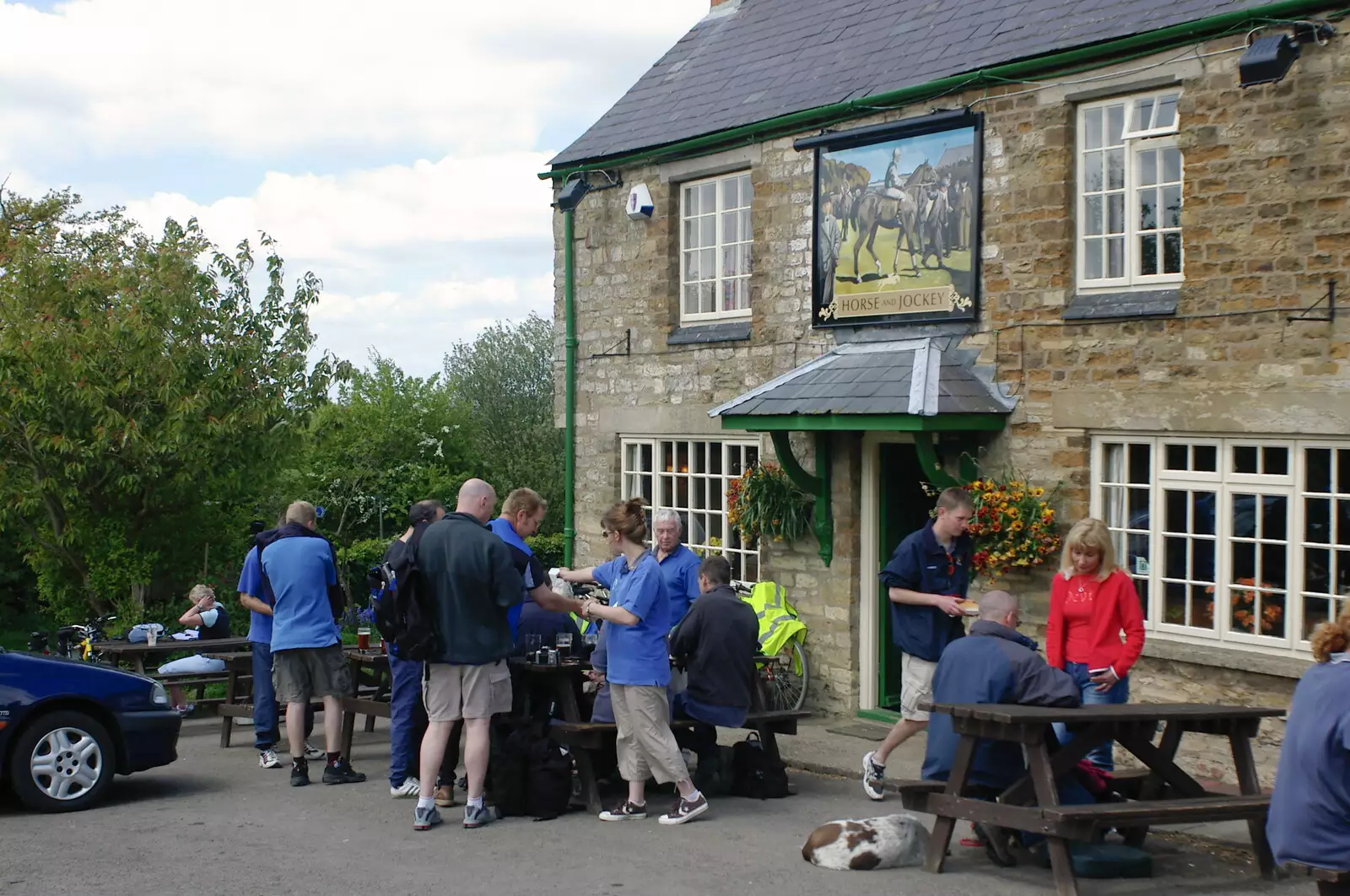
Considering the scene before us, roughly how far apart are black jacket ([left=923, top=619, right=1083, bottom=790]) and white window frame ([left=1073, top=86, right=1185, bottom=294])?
3.57 metres

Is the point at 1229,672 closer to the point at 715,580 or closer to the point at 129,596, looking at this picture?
the point at 715,580

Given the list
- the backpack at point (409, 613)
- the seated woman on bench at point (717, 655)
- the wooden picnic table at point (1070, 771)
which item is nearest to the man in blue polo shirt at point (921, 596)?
the seated woman on bench at point (717, 655)

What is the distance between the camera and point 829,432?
11992mm

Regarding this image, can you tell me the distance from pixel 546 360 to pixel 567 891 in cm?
2660

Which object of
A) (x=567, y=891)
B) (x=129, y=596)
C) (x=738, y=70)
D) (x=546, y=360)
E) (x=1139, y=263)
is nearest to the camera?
(x=567, y=891)

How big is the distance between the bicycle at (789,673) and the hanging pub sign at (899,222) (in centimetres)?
260

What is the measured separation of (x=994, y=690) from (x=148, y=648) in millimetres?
7666

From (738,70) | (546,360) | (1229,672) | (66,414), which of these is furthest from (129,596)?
(546,360)

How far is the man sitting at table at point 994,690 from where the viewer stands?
700 cm

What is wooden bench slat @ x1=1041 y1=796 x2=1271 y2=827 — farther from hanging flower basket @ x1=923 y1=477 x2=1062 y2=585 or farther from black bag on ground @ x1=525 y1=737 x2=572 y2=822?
hanging flower basket @ x1=923 y1=477 x2=1062 y2=585

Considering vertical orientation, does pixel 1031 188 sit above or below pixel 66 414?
above

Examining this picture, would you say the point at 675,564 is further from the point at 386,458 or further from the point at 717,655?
the point at 386,458

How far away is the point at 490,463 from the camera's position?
95.8ft

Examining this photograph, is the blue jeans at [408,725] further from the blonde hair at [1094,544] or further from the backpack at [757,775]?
the blonde hair at [1094,544]
